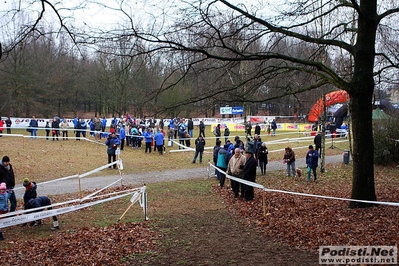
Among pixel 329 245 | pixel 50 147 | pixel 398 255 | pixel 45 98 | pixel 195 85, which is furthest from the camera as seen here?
pixel 45 98

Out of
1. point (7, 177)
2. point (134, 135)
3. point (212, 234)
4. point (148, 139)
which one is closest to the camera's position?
point (212, 234)

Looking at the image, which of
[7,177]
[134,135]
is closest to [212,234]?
[7,177]

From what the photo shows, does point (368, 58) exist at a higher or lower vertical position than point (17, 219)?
higher

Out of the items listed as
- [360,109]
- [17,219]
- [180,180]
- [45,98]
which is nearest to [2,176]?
[17,219]

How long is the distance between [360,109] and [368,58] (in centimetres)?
128

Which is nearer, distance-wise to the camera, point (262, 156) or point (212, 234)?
point (212, 234)

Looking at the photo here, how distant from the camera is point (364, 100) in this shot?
9.30 meters

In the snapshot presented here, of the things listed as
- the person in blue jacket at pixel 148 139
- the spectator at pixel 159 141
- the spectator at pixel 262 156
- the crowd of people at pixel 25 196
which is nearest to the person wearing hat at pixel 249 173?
the spectator at pixel 262 156

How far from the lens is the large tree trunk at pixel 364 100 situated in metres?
9.26

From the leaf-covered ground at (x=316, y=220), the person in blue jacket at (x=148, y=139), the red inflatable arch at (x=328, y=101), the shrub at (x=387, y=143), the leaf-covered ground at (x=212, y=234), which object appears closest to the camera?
the leaf-covered ground at (x=212, y=234)

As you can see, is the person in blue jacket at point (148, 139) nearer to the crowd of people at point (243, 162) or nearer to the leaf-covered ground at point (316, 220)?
the crowd of people at point (243, 162)

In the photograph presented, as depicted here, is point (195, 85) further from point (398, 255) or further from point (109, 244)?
point (398, 255)

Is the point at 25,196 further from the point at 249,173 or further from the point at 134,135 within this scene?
the point at 134,135

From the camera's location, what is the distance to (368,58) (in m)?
9.33
